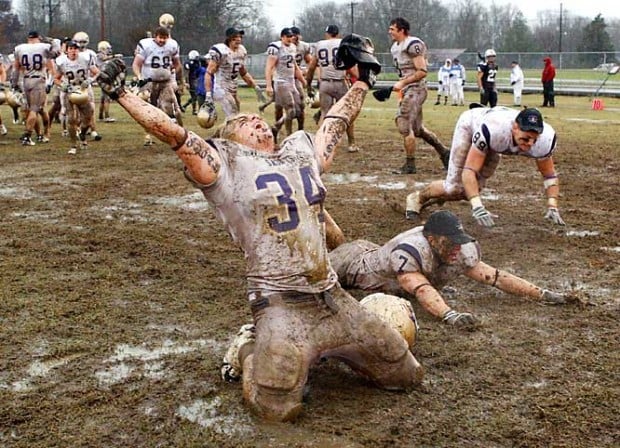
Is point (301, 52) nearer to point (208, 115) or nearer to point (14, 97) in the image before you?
point (14, 97)

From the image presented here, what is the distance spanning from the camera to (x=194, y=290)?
20.6ft

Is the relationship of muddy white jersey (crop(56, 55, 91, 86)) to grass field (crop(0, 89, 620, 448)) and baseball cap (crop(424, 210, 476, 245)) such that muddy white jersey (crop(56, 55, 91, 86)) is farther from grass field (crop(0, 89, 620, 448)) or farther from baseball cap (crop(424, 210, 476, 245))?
baseball cap (crop(424, 210, 476, 245))

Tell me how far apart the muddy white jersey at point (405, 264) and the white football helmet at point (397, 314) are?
55cm

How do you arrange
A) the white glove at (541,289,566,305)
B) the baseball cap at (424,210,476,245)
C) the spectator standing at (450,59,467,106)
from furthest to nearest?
the spectator standing at (450,59,467,106), the white glove at (541,289,566,305), the baseball cap at (424,210,476,245)

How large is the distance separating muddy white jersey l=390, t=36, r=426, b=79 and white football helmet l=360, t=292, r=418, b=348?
6694 millimetres

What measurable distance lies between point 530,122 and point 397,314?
276 cm

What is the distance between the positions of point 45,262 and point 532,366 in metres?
4.32

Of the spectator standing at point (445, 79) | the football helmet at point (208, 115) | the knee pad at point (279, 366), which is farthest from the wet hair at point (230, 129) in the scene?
the spectator standing at point (445, 79)

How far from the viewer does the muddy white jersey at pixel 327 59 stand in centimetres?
1359

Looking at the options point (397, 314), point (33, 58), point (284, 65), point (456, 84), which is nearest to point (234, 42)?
point (284, 65)

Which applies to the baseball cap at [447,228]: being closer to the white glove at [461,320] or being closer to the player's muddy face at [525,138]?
the white glove at [461,320]

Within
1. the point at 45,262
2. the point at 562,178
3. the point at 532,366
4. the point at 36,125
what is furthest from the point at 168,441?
the point at 36,125

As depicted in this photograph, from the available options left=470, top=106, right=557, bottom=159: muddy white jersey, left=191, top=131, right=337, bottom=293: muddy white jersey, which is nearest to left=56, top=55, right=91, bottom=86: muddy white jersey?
left=470, top=106, right=557, bottom=159: muddy white jersey

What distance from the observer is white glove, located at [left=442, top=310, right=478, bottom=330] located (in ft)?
17.3
